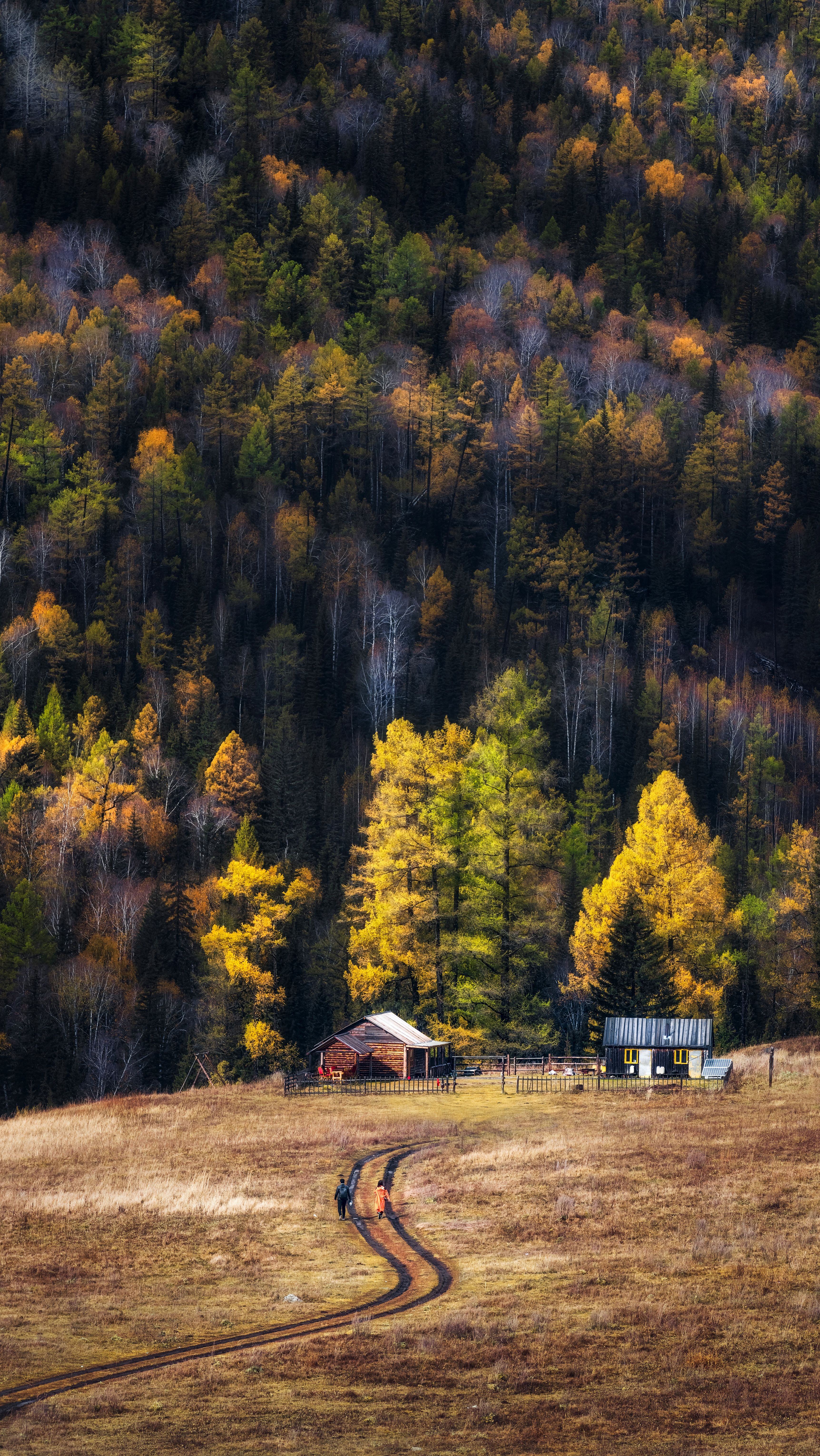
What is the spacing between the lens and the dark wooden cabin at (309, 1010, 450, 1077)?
7019 centimetres

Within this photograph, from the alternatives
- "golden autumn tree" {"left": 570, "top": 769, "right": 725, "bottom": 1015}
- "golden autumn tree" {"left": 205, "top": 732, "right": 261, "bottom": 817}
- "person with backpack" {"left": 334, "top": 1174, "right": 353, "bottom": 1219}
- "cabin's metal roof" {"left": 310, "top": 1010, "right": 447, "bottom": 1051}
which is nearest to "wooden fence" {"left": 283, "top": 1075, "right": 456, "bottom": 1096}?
"cabin's metal roof" {"left": 310, "top": 1010, "right": 447, "bottom": 1051}

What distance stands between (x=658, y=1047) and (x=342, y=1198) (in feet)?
96.0

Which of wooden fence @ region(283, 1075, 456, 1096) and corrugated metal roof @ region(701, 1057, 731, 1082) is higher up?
corrugated metal roof @ region(701, 1057, 731, 1082)

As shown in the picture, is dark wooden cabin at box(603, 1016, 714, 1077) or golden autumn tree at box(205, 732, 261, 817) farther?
golden autumn tree at box(205, 732, 261, 817)

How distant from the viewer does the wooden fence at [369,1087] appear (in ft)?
219

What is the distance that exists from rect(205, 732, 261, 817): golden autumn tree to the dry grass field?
174 feet

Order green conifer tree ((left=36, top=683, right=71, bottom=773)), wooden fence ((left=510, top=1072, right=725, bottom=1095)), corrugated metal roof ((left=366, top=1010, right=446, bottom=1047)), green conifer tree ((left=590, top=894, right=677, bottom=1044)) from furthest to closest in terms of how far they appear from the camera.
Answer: green conifer tree ((left=36, top=683, right=71, bottom=773)) → green conifer tree ((left=590, top=894, right=677, bottom=1044)) → corrugated metal roof ((left=366, top=1010, right=446, bottom=1047)) → wooden fence ((left=510, top=1072, right=725, bottom=1095))

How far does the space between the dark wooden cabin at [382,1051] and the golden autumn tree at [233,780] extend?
138ft

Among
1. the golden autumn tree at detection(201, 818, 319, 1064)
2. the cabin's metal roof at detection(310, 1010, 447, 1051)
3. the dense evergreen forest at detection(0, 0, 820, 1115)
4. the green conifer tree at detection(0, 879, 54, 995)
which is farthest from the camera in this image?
the green conifer tree at detection(0, 879, 54, 995)

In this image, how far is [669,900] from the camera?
7638 cm

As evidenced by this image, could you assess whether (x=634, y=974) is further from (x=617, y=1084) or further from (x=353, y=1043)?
(x=353, y=1043)

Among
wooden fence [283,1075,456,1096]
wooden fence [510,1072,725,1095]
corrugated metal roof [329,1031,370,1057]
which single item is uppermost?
corrugated metal roof [329,1031,370,1057]

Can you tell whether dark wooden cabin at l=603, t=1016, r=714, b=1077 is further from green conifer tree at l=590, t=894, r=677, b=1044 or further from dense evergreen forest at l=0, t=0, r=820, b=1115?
dense evergreen forest at l=0, t=0, r=820, b=1115

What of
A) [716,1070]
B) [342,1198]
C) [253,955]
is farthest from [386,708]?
[342,1198]
